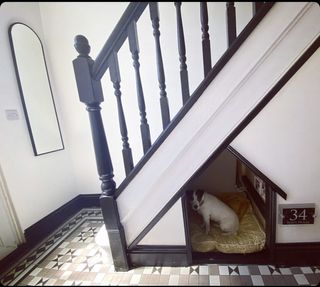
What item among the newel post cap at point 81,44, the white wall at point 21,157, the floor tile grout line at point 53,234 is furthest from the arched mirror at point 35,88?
the newel post cap at point 81,44

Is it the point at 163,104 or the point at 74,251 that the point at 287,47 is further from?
the point at 74,251

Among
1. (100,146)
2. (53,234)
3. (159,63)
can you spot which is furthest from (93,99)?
(53,234)

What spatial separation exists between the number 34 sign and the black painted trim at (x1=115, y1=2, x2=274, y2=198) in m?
0.72

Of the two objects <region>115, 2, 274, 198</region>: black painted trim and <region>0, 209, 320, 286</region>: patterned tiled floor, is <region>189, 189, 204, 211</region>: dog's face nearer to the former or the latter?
<region>0, 209, 320, 286</region>: patterned tiled floor

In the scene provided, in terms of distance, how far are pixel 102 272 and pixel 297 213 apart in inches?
42.2

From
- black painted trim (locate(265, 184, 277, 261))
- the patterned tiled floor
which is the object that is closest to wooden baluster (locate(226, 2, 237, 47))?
black painted trim (locate(265, 184, 277, 261))

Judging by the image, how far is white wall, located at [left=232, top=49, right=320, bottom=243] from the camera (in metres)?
0.88

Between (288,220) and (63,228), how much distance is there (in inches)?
66.9

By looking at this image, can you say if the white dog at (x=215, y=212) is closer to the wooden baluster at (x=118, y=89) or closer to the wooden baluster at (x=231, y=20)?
the wooden baluster at (x=118, y=89)

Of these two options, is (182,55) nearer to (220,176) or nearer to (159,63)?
(159,63)

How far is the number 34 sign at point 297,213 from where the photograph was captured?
→ 3.24 ft

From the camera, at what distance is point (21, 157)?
4.81 ft

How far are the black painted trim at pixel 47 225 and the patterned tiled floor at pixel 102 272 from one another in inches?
3.0

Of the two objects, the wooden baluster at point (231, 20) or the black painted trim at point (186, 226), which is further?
the black painted trim at point (186, 226)
